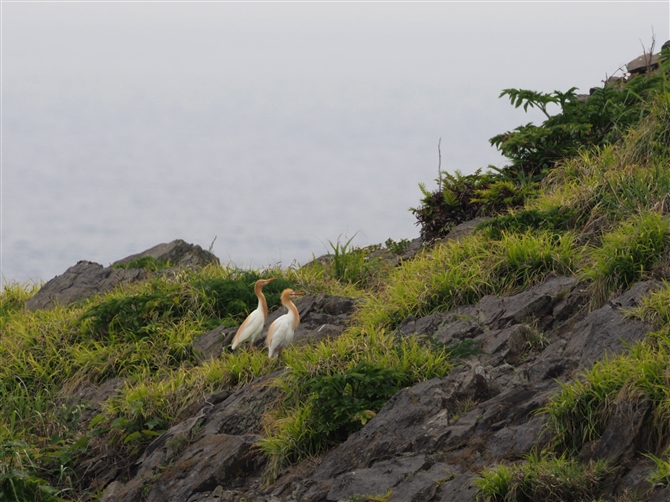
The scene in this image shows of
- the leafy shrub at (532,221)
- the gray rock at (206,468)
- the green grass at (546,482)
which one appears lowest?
the green grass at (546,482)

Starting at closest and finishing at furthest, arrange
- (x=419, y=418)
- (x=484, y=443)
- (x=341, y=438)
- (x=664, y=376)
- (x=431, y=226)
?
(x=664, y=376) < (x=484, y=443) < (x=419, y=418) < (x=341, y=438) < (x=431, y=226)

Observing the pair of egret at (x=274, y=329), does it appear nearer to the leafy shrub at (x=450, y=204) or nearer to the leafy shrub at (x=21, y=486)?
the leafy shrub at (x=21, y=486)

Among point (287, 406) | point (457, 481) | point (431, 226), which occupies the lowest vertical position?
point (457, 481)

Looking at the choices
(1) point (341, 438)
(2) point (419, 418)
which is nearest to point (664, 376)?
(2) point (419, 418)

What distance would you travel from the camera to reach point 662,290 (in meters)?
7.77

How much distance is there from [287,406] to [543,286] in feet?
10.0

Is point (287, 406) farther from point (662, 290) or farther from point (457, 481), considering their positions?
point (662, 290)

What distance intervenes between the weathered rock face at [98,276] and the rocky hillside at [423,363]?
50 cm

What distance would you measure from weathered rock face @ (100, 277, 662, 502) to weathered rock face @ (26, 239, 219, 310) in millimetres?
6323

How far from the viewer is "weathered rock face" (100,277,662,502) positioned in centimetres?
677

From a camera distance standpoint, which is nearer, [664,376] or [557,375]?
[664,376]

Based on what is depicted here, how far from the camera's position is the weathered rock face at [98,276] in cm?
1552

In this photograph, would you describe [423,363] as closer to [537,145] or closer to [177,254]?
[537,145]

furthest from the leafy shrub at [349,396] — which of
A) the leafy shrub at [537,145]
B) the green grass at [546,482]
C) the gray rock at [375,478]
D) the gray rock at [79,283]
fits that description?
the gray rock at [79,283]
